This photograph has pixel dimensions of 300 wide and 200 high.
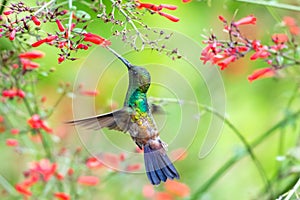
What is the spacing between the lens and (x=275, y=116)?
17.3 feet

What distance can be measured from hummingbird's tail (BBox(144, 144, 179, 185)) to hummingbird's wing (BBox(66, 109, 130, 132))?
0.45 feet

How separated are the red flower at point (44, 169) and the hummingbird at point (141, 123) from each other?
33.1 inches

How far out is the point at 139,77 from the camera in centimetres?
224

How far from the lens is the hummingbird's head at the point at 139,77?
2.22m

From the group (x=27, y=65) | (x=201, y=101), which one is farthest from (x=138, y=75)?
(x=201, y=101)

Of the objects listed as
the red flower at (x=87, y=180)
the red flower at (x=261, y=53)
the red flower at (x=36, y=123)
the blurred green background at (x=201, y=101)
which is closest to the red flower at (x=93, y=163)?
the red flower at (x=87, y=180)

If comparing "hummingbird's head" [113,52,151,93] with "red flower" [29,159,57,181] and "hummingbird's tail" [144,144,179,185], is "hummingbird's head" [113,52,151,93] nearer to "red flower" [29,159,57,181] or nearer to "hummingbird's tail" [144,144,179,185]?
"hummingbird's tail" [144,144,179,185]

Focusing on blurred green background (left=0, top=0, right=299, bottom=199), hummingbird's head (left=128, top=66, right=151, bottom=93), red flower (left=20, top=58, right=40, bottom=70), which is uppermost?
hummingbird's head (left=128, top=66, right=151, bottom=93)

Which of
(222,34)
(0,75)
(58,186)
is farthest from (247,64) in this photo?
(0,75)

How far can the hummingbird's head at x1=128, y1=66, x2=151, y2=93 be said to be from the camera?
222 cm

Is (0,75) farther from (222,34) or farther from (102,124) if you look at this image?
(222,34)

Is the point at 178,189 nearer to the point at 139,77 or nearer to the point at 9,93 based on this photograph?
the point at 9,93

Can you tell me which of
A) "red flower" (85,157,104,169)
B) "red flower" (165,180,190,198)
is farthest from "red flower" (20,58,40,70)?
"red flower" (165,180,190,198)

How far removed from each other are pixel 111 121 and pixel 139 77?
0.66ft
